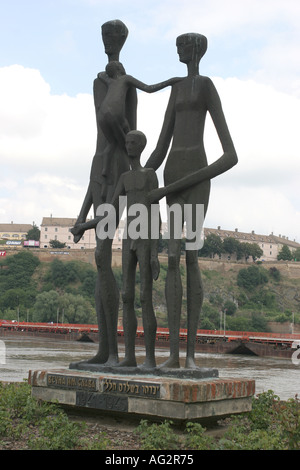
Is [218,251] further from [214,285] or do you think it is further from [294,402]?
[294,402]

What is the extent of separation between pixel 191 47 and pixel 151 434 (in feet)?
17.3

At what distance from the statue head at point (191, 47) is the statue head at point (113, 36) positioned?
1182 millimetres

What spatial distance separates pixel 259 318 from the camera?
103062 mm

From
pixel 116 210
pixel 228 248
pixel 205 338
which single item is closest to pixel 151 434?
pixel 116 210

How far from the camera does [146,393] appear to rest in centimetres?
830

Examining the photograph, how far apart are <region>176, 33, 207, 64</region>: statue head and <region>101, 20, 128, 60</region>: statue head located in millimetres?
1182

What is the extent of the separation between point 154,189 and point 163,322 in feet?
280

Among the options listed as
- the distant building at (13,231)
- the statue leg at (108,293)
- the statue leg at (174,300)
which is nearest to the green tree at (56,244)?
the distant building at (13,231)

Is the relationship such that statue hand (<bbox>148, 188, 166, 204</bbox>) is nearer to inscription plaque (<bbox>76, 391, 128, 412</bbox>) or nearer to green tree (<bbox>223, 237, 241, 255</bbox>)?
inscription plaque (<bbox>76, 391, 128, 412</bbox>)

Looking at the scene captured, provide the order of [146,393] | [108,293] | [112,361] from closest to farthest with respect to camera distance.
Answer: [146,393]
[112,361]
[108,293]

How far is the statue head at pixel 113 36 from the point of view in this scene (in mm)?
10247

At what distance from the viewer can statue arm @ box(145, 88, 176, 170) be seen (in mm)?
9711

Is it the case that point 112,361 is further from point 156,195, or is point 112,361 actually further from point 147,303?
point 156,195
